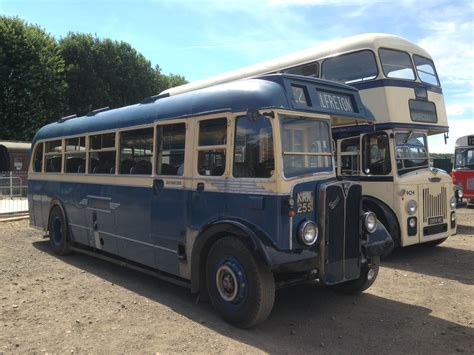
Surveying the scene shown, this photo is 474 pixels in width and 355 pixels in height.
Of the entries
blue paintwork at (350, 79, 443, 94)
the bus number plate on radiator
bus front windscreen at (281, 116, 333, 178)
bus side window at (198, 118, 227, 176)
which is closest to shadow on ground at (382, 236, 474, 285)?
the bus number plate on radiator

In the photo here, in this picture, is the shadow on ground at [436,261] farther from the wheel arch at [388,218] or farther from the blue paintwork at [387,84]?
the blue paintwork at [387,84]

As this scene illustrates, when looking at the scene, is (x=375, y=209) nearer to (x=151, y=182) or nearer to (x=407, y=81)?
(x=407, y=81)

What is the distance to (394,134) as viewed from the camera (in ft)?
28.3

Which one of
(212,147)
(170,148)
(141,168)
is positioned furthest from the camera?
(141,168)

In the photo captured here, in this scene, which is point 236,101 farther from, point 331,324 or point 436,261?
point 436,261

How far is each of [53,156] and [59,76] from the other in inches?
820

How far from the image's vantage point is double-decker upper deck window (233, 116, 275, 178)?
4988 millimetres

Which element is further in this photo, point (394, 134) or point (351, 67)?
point (351, 67)

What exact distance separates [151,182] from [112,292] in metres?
1.65

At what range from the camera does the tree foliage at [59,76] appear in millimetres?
25859

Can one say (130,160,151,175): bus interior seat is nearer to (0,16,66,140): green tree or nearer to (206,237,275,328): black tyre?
(206,237,275,328): black tyre

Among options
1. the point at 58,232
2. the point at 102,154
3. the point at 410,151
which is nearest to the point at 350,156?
the point at 410,151

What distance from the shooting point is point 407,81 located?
8938 millimetres

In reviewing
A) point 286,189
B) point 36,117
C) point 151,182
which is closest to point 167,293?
point 151,182
